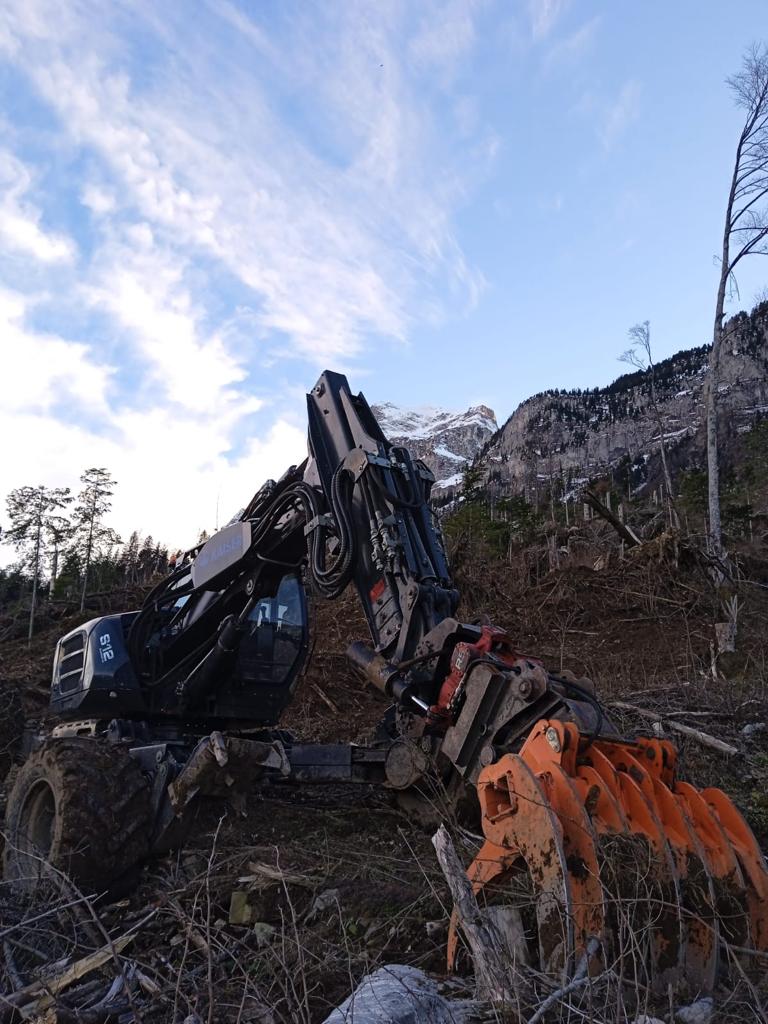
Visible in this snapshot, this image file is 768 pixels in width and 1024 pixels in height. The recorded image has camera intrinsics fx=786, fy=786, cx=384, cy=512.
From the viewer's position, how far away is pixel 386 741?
229 inches

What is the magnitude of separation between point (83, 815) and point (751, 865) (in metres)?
3.81

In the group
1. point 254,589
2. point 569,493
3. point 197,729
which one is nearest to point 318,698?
point 197,729

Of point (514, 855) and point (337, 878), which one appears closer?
point (514, 855)

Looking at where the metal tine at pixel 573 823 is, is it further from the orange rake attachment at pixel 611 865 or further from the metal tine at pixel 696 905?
the metal tine at pixel 696 905

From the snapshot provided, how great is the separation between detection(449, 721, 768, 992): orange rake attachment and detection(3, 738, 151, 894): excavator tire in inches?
105

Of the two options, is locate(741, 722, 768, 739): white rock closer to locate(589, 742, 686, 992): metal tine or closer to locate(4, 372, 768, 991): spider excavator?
locate(4, 372, 768, 991): spider excavator

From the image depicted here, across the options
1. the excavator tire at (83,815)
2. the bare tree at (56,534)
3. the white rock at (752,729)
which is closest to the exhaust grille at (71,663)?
the excavator tire at (83,815)

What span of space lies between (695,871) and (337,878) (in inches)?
78.2

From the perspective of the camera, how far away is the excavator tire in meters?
4.80

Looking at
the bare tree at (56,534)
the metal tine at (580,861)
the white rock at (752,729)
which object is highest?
the bare tree at (56,534)

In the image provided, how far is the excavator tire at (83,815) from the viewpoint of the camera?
4.80 meters

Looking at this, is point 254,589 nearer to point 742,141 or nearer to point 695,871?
point 695,871

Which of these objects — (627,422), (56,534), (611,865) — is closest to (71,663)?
(611,865)

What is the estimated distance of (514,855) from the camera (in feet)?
10.4
